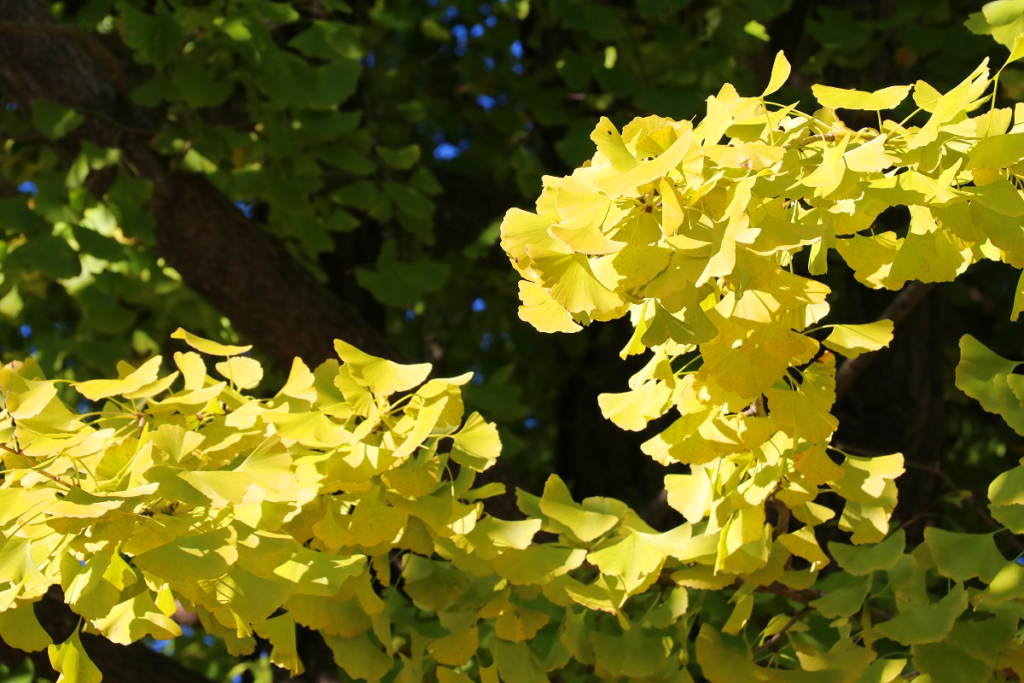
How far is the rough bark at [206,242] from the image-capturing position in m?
1.84

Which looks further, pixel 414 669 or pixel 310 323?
pixel 310 323

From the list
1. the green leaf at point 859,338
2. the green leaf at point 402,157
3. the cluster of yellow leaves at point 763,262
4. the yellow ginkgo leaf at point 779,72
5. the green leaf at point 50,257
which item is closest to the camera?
the cluster of yellow leaves at point 763,262

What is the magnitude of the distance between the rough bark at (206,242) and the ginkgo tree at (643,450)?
2.31 feet

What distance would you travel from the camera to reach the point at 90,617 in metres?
0.84

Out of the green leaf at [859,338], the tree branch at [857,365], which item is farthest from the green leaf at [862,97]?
the tree branch at [857,365]

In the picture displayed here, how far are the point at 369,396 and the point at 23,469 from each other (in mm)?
308

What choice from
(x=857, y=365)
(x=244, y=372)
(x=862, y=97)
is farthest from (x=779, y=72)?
(x=857, y=365)

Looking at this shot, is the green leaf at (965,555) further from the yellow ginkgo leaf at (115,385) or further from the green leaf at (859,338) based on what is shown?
the yellow ginkgo leaf at (115,385)

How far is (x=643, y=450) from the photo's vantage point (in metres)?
0.95

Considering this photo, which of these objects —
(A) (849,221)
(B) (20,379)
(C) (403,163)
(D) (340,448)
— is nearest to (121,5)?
(C) (403,163)

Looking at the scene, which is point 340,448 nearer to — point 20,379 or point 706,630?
point 20,379

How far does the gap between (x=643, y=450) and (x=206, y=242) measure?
3.77ft

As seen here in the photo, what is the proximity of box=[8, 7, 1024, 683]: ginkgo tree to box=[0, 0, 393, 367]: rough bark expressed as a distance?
703mm

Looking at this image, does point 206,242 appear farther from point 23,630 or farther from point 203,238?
point 23,630
